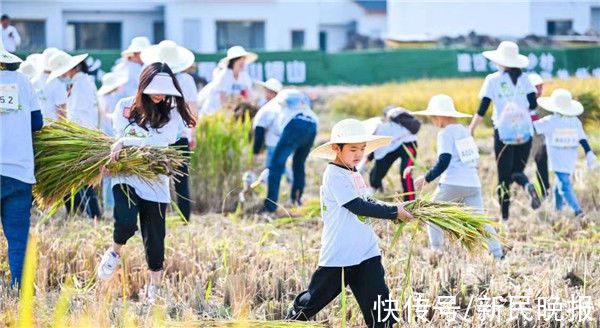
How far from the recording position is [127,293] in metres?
6.32

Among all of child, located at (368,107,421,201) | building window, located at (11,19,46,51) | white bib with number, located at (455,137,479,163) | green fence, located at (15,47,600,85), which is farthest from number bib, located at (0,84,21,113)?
building window, located at (11,19,46,51)

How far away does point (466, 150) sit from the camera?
738 cm

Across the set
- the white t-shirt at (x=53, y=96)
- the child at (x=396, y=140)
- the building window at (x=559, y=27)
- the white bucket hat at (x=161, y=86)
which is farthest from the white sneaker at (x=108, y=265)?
the building window at (x=559, y=27)

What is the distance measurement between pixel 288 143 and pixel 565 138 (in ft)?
7.97

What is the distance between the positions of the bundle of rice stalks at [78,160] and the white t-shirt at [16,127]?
157 millimetres

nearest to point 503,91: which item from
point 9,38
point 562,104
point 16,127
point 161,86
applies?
point 562,104

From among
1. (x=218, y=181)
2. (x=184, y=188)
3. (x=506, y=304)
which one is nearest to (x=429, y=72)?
(x=218, y=181)

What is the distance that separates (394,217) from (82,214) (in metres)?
4.24

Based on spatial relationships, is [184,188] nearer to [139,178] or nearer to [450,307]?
[139,178]

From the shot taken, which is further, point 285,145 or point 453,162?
point 285,145

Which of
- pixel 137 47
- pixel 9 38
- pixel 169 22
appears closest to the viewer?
pixel 137 47

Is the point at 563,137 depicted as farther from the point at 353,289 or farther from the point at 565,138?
the point at 353,289

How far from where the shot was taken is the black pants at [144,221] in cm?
613

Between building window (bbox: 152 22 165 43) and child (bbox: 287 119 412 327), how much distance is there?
94.0ft
